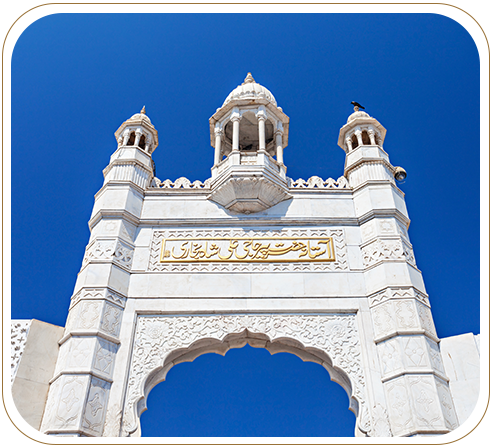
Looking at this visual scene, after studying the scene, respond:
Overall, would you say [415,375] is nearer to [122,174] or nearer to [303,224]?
[303,224]

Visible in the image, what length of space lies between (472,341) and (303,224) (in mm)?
4036

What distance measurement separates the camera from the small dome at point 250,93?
12.6 m

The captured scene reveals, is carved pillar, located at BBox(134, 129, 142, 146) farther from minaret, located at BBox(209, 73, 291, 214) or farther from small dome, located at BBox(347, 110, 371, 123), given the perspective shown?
small dome, located at BBox(347, 110, 371, 123)

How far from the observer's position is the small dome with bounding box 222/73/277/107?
1261cm

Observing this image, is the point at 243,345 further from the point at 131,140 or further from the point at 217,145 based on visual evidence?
the point at 131,140

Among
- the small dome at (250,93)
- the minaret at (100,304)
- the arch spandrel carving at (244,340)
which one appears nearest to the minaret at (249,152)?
the small dome at (250,93)

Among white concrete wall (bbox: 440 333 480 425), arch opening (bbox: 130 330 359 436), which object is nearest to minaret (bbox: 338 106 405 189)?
white concrete wall (bbox: 440 333 480 425)

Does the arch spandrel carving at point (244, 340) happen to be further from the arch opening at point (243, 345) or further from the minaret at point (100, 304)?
the minaret at point (100, 304)

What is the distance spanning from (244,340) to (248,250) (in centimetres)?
192

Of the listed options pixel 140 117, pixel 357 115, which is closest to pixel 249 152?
pixel 357 115

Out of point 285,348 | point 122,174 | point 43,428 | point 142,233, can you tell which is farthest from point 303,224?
point 43,428

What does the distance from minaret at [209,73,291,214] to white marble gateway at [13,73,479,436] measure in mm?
52

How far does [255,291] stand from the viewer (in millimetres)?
9117

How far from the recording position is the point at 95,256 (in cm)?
943
